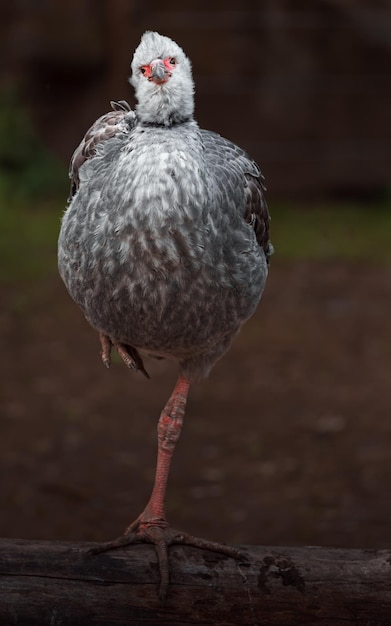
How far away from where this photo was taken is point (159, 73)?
9.39 feet

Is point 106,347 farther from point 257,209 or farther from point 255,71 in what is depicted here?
point 255,71

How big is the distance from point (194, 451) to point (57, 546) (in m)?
2.56

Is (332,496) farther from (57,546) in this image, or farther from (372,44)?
(372,44)

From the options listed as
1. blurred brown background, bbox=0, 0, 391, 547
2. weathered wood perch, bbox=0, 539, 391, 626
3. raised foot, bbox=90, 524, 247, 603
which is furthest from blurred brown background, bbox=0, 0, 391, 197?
weathered wood perch, bbox=0, 539, 391, 626

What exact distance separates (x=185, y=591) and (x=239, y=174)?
1249mm

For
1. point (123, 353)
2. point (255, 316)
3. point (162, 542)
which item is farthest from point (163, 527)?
point (255, 316)

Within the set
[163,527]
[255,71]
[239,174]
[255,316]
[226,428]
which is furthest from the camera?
[255,71]

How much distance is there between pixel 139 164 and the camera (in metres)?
2.91

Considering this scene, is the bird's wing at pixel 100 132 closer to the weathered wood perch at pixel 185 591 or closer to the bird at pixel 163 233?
the bird at pixel 163 233

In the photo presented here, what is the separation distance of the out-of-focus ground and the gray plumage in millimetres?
1917

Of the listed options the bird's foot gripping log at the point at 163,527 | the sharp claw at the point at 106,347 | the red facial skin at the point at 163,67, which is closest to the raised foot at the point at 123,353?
the sharp claw at the point at 106,347

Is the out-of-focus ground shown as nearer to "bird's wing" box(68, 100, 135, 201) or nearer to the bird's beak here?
"bird's wing" box(68, 100, 135, 201)

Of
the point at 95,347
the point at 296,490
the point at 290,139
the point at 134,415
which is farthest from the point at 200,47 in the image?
the point at 296,490

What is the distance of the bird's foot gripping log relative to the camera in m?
3.37
